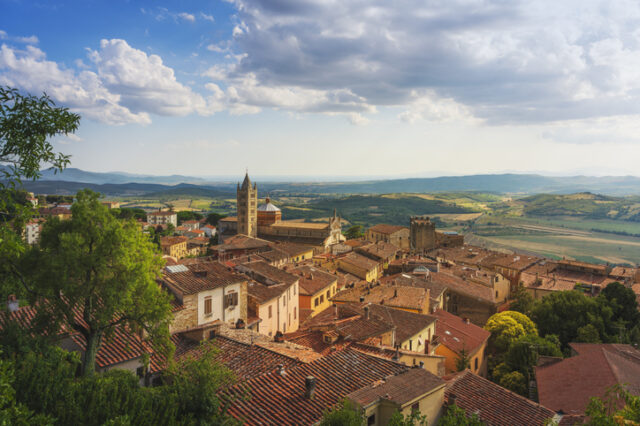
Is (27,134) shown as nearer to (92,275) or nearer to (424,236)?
(92,275)

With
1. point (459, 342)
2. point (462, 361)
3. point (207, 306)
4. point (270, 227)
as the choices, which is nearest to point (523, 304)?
point (459, 342)

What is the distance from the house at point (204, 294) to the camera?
2147 centimetres

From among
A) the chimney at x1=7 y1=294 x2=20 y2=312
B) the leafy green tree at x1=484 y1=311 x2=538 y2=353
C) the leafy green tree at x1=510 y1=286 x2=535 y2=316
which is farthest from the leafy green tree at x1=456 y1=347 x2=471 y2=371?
the chimney at x1=7 y1=294 x2=20 y2=312

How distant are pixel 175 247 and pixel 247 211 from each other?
20406 mm

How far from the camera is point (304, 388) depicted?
1361cm

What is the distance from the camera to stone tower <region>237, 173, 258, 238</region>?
109 metres

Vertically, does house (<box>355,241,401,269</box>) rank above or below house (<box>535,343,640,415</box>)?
below

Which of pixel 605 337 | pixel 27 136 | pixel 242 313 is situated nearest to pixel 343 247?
pixel 605 337

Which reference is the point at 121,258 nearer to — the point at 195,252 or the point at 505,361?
the point at 505,361

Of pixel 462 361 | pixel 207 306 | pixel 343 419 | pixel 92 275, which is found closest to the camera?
pixel 343 419

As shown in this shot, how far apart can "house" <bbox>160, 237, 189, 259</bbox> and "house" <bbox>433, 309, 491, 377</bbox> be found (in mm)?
71622

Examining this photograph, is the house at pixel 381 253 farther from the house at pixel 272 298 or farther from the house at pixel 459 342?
the house at pixel 272 298

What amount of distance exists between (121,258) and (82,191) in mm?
3133

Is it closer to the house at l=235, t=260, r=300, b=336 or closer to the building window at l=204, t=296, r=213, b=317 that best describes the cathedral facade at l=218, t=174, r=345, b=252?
the house at l=235, t=260, r=300, b=336
